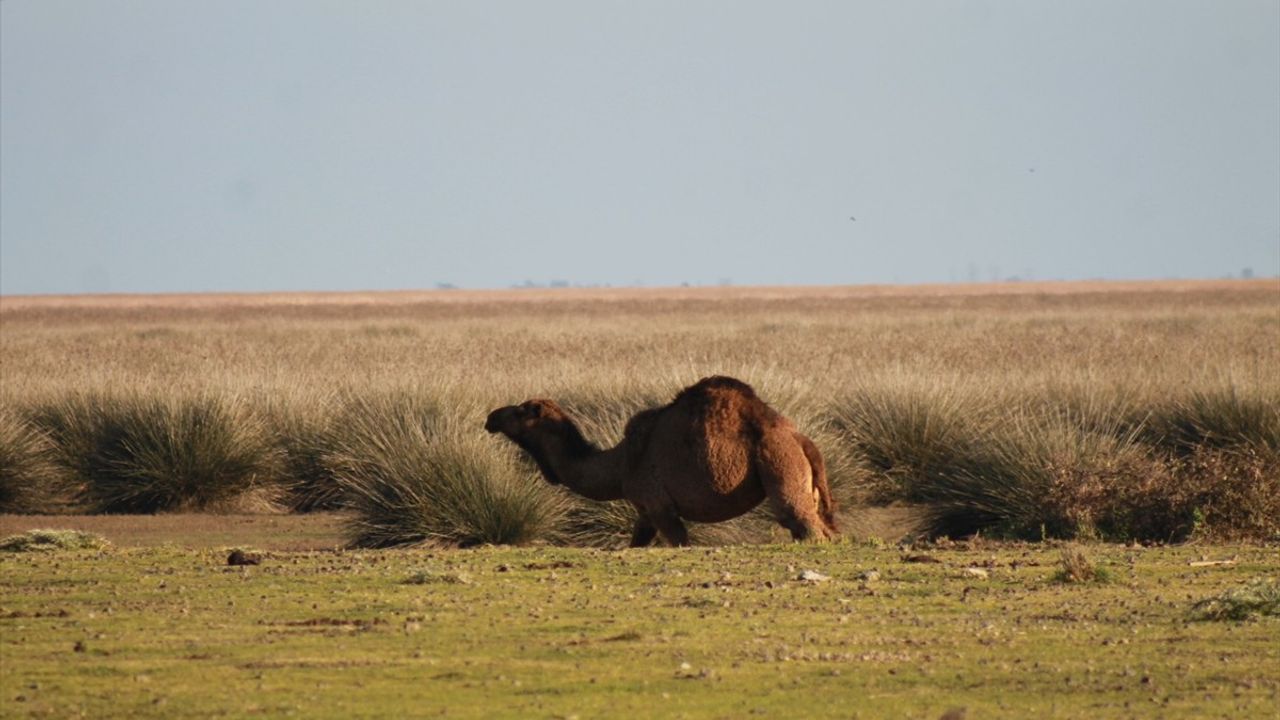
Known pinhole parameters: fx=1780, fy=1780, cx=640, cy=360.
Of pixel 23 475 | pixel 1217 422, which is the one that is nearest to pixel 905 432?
pixel 1217 422

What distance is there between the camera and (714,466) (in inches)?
493

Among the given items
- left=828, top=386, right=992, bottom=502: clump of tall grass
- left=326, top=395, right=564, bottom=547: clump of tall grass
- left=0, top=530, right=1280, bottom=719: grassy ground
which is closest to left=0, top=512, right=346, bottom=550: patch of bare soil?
left=326, top=395, right=564, bottom=547: clump of tall grass

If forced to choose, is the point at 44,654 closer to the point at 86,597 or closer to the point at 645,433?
the point at 86,597

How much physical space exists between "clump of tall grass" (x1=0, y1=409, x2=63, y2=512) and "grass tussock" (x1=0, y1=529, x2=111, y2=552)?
21.0ft

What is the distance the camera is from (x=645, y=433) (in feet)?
Result: 43.0

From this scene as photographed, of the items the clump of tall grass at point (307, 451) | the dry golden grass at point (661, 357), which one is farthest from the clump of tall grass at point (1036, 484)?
the clump of tall grass at point (307, 451)

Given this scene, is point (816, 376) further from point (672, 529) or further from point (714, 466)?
point (714, 466)

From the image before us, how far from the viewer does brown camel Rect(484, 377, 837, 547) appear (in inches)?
495

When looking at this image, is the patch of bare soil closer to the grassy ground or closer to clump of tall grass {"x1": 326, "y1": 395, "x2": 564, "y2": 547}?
clump of tall grass {"x1": 326, "y1": 395, "x2": 564, "y2": 547}

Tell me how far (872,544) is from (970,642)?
14.0ft

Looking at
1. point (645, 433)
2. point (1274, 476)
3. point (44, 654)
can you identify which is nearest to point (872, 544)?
point (645, 433)

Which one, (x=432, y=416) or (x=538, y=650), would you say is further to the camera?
(x=432, y=416)

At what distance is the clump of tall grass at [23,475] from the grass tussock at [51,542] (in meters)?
6.41

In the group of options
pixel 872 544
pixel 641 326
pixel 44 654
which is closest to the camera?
pixel 44 654
